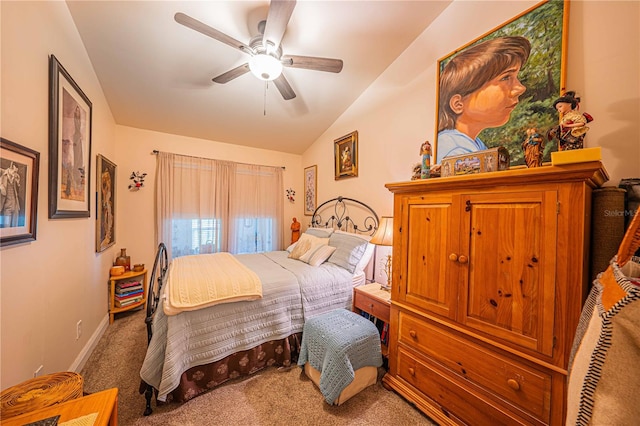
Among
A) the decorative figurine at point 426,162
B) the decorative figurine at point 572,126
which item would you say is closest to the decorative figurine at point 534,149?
the decorative figurine at point 572,126

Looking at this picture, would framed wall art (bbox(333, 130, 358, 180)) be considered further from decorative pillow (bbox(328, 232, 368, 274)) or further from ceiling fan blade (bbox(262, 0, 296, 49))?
ceiling fan blade (bbox(262, 0, 296, 49))

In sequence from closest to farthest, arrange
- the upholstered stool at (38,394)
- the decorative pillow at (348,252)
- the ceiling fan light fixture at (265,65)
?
1. the upholstered stool at (38,394)
2. the ceiling fan light fixture at (265,65)
3. the decorative pillow at (348,252)

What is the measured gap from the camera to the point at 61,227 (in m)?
1.57

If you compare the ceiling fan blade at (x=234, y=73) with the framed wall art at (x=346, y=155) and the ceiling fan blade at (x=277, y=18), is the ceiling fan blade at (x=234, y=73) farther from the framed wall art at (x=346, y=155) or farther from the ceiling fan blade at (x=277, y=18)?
the framed wall art at (x=346, y=155)

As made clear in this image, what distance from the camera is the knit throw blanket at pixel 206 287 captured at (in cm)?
156

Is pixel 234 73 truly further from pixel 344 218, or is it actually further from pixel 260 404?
pixel 260 404

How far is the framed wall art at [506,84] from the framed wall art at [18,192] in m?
2.68

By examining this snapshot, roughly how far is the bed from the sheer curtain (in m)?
1.02

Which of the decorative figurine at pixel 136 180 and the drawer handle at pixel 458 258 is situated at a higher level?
the decorative figurine at pixel 136 180

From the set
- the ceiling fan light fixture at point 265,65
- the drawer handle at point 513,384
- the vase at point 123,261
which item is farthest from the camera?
the vase at point 123,261

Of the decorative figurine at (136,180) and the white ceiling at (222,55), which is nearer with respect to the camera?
the white ceiling at (222,55)

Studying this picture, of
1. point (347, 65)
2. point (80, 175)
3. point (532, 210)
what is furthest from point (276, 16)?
point (80, 175)

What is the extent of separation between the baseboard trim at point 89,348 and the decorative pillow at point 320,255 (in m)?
2.08

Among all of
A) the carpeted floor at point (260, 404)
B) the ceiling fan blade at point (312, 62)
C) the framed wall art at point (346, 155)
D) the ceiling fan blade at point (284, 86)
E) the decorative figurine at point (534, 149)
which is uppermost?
the ceiling fan blade at point (312, 62)
